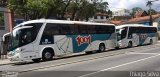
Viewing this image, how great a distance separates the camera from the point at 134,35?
40.4 meters

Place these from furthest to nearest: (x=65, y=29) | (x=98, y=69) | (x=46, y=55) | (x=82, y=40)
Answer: (x=82, y=40), (x=65, y=29), (x=46, y=55), (x=98, y=69)

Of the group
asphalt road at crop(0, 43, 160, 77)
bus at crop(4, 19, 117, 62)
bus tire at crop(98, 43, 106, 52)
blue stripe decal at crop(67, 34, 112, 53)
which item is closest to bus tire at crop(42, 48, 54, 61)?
bus at crop(4, 19, 117, 62)

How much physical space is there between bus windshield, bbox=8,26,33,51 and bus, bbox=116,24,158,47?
1609cm

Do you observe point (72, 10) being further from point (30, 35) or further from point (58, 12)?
point (30, 35)

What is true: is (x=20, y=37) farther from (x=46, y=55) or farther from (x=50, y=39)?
(x=50, y=39)

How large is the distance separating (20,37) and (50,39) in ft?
8.91

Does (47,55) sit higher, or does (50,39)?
(50,39)

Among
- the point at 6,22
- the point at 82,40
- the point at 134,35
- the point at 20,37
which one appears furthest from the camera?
the point at 6,22

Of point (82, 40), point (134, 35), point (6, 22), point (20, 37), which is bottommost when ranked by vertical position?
point (82, 40)

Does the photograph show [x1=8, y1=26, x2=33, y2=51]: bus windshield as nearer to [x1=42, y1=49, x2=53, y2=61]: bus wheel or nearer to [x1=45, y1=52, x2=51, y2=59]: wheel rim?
[x1=42, y1=49, x2=53, y2=61]: bus wheel

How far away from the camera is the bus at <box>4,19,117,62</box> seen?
23375mm

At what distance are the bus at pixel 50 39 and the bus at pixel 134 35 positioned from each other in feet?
22.0

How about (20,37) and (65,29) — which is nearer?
(20,37)

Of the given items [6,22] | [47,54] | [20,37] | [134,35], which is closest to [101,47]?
[47,54]
